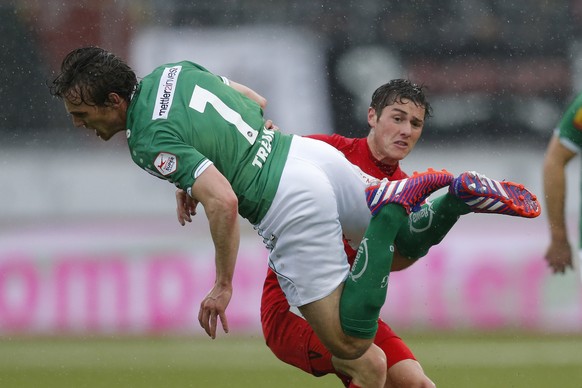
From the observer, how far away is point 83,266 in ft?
30.0

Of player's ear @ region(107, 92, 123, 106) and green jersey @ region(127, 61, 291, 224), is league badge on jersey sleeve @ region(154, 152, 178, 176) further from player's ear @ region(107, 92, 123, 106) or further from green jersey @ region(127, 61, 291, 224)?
player's ear @ region(107, 92, 123, 106)

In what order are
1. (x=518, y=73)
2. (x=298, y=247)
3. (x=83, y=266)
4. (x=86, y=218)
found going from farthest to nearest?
1. (x=518, y=73)
2. (x=86, y=218)
3. (x=83, y=266)
4. (x=298, y=247)

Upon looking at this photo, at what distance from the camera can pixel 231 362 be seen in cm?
847

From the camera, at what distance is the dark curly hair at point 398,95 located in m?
5.09

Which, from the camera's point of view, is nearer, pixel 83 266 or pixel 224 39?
pixel 83 266

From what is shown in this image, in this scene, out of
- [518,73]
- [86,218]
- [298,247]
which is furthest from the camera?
[518,73]

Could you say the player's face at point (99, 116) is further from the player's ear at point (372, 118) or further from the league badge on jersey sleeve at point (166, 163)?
the player's ear at point (372, 118)

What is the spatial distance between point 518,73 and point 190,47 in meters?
3.17

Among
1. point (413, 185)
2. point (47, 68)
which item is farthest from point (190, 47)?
point (413, 185)

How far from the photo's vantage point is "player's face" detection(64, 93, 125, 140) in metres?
4.38

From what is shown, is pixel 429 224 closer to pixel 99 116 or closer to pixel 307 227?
pixel 307 227

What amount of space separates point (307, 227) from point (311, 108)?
5.96 meters

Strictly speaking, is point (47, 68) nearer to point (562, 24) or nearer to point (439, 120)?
point (439, 120)

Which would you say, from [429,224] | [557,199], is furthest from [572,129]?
[429,224]
